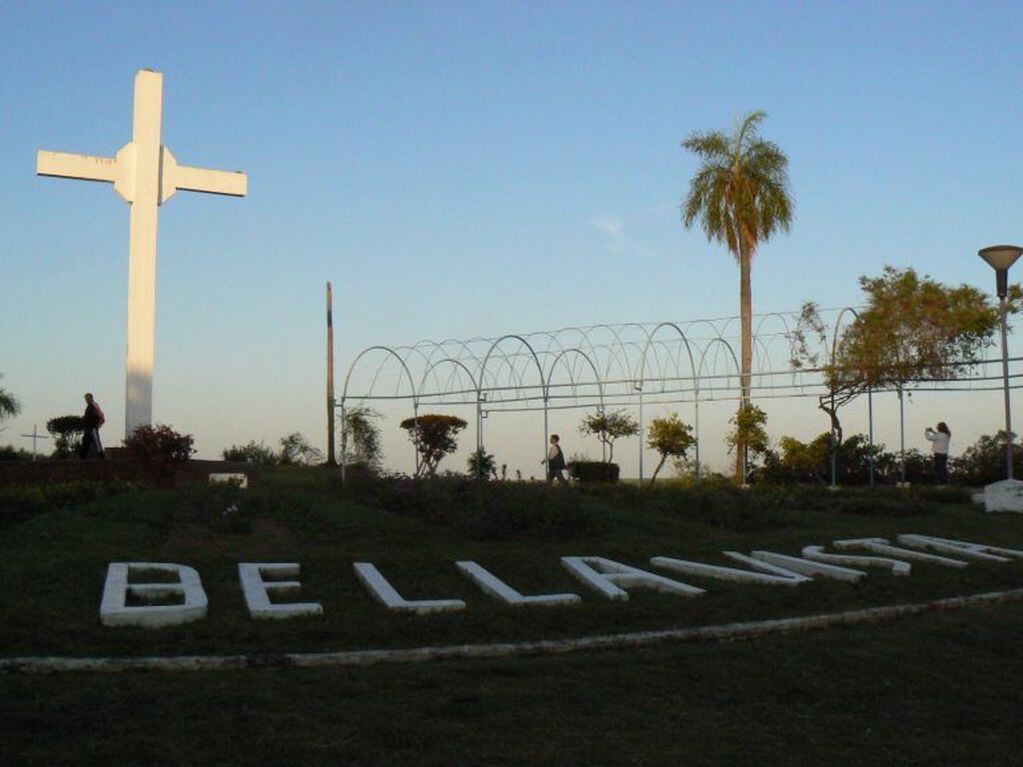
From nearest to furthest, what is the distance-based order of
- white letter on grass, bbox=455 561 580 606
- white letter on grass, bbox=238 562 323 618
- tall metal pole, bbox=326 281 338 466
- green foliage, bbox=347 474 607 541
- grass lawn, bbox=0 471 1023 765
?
grass lawn, bbox=0 471 1023 765, white letter on grass, bbox=238 562 323 618, white letter on grass, bbox=455 561 580 606, green foliage, bbox=347 474 607 541, tall metal pole, bbox=326 281 338 466

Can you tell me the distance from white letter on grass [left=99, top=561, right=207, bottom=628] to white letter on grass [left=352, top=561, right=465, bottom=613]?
1.36m

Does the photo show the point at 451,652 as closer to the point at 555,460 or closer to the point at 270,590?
the point at 270,590

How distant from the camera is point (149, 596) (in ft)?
30.4

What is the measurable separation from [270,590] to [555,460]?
15.1 metres

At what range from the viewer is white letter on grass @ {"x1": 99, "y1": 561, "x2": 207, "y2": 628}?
824 cm

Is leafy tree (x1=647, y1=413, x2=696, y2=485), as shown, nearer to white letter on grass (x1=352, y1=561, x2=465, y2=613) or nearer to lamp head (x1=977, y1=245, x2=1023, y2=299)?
lamp head (x1=977, y1=245, x2=1023, y2=299)

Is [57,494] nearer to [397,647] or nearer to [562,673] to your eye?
[397,647]

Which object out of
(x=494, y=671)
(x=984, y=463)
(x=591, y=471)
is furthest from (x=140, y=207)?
(x=984, y=463)

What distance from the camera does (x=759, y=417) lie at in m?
27.4

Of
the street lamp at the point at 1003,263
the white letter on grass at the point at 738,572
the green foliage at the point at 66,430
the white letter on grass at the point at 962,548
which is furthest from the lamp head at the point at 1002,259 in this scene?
the green foliage at the point at 66,430

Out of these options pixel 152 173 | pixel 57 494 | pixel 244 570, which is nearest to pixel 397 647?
pixel 244 570

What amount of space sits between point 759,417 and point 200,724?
22.9 m

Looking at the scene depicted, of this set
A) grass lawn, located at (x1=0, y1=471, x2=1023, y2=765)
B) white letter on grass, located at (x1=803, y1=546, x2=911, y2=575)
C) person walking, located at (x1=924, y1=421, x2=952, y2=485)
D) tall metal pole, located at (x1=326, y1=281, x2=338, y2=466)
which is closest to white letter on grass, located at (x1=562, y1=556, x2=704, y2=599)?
grass lawn, located at (x1=0, y1=471, x2=1023, y2=765)

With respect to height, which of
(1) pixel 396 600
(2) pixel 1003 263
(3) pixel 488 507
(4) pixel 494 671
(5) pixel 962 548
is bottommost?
(4) pixel 494 671
